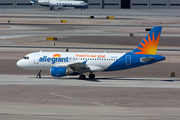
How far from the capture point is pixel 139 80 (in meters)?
47.6

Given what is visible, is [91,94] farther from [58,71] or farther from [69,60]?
[69,60]

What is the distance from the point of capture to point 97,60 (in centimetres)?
4697

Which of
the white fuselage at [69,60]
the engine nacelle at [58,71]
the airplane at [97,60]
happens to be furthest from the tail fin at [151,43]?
the engine nacelle at [58,71]

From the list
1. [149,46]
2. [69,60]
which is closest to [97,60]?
[69,60]

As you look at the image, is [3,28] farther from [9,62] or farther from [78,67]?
[78,67]

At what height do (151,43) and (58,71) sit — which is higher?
(151,43)

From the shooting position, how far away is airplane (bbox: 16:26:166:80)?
152ft

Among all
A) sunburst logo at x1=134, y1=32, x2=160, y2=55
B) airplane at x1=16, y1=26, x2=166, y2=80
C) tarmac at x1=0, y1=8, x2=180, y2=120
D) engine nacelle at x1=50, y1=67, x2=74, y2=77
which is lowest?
tarmac at x1=0, y1=8, x2=180, y2=120

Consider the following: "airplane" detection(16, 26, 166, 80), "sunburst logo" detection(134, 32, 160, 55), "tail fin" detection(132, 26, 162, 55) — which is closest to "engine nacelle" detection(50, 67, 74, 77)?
"airplane" detection(16, 26, 166, 80)

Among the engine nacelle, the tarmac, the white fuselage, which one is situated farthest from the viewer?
the white fuselage

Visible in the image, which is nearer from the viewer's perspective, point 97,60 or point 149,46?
point 97,60

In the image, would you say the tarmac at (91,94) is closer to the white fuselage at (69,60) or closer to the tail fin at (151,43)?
the white fuselage at (69,60)

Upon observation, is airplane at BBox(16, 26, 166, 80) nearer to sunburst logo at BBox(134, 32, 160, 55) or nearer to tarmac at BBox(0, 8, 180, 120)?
sunburst logo at BBox(134, 32, 160, 55)

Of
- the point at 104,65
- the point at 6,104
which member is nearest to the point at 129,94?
the point at 104,65
